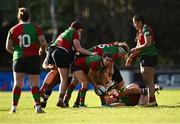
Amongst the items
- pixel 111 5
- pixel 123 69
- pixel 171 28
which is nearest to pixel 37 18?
pixel 111 5

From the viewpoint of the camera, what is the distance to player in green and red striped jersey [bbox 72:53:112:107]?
1794 cm

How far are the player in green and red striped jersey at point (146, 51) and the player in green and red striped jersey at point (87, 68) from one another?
610 mm

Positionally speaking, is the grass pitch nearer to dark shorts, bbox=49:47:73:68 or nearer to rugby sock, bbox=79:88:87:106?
rugby sock, bbox=79:88:87:106

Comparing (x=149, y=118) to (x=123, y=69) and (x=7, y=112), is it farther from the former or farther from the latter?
(x=123, y=69)

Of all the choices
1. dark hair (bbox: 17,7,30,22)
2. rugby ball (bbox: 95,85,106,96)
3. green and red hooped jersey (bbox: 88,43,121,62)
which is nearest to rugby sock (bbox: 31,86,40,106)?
dark hair (bbox: 17,7,30,22)

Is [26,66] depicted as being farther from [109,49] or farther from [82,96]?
[109,49]

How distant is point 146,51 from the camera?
59.3ft

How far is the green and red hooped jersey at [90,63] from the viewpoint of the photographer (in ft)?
58.9

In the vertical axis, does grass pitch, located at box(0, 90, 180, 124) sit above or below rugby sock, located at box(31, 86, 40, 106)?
below

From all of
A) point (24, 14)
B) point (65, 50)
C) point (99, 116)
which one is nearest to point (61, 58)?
point (65, 50)

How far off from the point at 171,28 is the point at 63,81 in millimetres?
38594

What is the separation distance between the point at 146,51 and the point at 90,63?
50.7 inches

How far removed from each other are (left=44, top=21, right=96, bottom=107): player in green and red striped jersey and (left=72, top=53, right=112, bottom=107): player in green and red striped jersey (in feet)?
0.59

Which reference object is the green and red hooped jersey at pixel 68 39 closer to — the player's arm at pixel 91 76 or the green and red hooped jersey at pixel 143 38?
the player's arm at pixel 91 76
